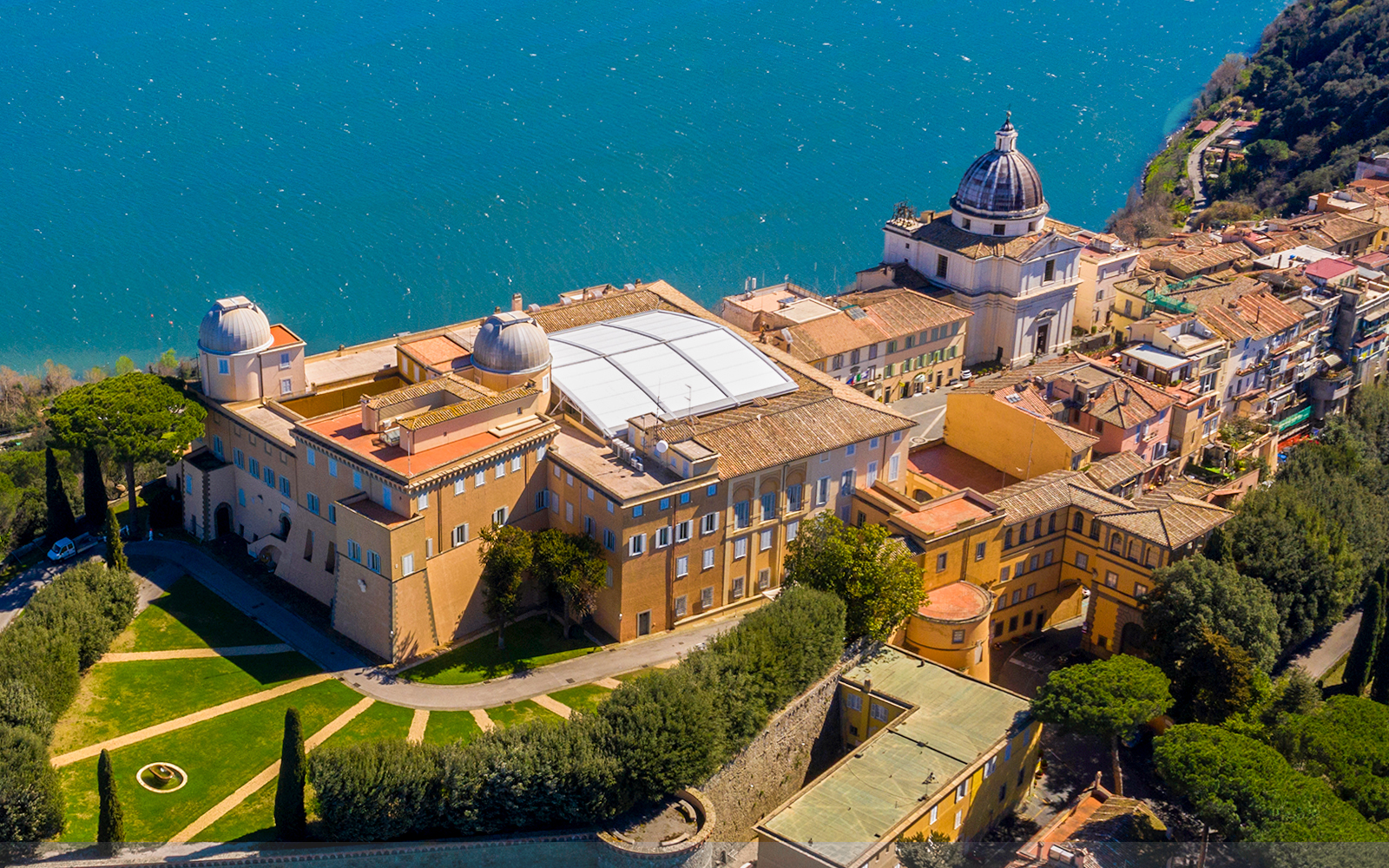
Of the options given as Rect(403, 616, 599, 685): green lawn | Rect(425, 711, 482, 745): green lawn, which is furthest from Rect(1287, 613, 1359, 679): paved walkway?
Rect(425, 711, 482, 745): green lawn

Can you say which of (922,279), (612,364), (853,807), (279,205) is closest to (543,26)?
(279,205)

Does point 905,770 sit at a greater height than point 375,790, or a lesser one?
lesser

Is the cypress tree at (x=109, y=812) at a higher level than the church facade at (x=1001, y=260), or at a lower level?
lower

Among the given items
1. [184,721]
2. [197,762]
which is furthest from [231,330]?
[197,762]

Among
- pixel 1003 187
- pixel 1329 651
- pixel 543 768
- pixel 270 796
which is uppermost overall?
pixel 1003 187

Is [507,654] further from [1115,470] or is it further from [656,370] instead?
[1115,470]

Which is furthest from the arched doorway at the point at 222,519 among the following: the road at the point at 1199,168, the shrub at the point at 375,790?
the road at the point at 1199,168

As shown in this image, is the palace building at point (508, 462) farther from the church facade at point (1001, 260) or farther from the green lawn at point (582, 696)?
the church facade at point (1001, 260)

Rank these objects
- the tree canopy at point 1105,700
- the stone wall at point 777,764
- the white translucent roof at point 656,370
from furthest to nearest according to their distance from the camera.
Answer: the white translucent roof at point 656,370
the tree canopy at point 1105,700
the stone wall at point 777,764
